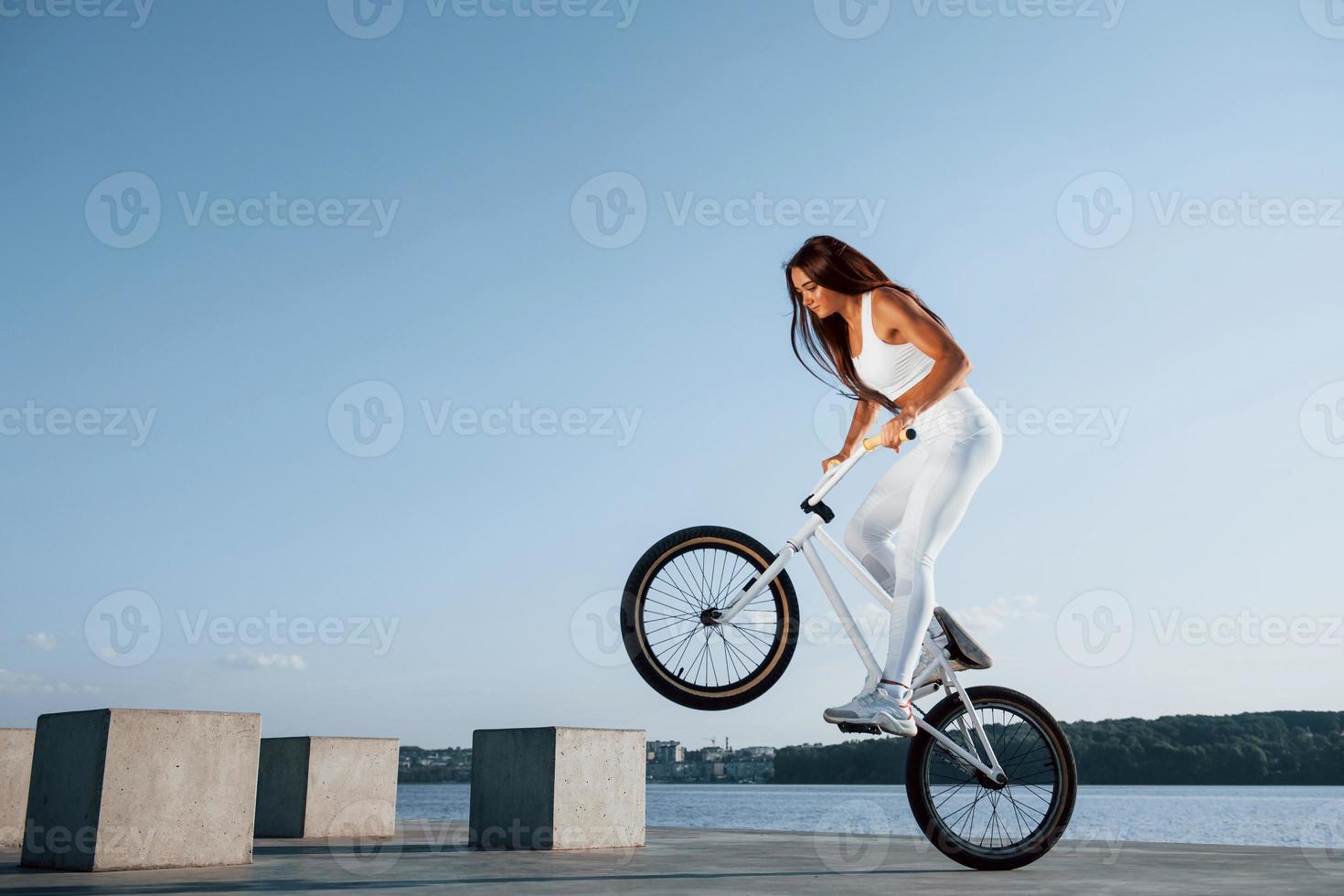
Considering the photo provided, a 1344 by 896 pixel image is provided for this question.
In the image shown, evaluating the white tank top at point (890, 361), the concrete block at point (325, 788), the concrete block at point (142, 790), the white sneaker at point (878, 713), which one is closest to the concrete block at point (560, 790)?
the concrete block at point (325, 788)

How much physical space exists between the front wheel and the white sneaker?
39.1 inches

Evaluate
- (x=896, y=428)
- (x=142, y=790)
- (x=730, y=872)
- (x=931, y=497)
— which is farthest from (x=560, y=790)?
(x=896, y=428)

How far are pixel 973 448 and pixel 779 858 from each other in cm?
511

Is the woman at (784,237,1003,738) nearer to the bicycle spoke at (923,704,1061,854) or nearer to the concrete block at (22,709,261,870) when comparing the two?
the bicycle spoke at (923,704,1061,854)

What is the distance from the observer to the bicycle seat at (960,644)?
24.1ft

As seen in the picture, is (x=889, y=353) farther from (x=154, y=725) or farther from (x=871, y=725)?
(x=154, y=725)

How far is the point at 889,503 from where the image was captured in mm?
7121

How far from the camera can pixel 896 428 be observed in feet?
21.9

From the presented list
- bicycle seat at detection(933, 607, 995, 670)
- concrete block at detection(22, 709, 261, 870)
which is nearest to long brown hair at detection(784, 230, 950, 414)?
bicycle seat at detection(933, 607, 995, 670)

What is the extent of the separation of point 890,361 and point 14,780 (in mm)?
12360

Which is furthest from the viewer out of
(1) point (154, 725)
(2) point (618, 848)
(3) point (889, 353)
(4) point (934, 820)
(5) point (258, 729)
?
(2) point (618, 848)

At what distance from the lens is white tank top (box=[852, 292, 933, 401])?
694 cm

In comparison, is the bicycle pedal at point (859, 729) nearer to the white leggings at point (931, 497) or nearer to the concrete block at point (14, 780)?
the white leggings at point (931, 497)

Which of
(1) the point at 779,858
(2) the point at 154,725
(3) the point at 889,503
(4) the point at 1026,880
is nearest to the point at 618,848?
(1) the point at 779,858
